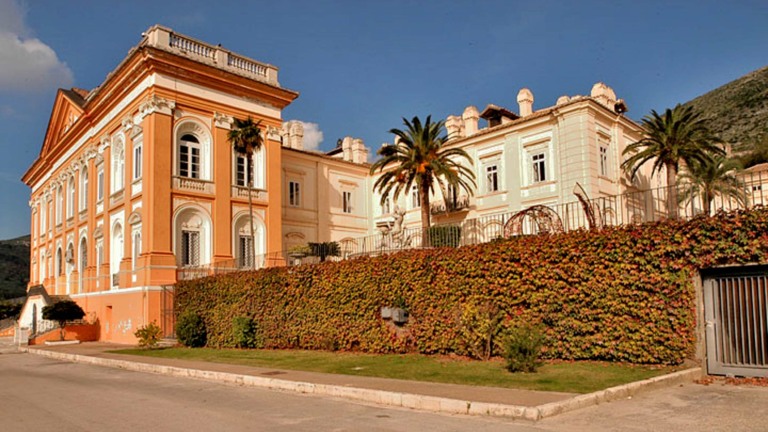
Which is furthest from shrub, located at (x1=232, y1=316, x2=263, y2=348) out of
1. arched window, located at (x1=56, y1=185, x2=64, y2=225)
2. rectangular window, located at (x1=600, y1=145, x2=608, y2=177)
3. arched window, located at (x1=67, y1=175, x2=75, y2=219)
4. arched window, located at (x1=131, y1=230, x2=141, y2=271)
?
arched window, located at (x1=56, y1=185, x2=64, y2=225)

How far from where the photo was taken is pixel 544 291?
13.5 meters

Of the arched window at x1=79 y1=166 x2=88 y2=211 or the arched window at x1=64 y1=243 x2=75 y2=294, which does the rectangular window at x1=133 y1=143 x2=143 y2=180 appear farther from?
the arched window at x1=64 y1=243 x2=75 y2=294

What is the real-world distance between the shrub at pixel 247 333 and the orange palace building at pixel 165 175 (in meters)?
8.02

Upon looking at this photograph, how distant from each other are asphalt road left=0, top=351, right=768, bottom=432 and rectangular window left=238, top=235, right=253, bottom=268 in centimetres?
2005

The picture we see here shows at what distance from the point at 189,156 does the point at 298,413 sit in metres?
24.8

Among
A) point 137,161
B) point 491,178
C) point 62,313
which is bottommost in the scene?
point 62,313

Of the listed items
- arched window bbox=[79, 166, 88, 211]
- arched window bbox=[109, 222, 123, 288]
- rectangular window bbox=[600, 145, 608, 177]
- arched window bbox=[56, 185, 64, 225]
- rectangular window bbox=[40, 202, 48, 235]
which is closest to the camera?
arched window bbox=[109, 222, 123, 288]

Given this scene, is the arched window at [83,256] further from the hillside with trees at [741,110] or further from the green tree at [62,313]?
the hillside with trees at [741,110]

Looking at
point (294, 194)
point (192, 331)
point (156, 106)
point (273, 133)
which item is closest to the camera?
point (192, 331)

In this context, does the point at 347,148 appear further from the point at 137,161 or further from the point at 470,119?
the point at 137,161

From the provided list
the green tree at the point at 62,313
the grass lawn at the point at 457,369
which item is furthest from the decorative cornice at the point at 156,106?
the grass lawn at the point at 457,369

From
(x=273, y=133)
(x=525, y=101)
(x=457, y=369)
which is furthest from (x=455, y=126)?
(x=457, y=369)

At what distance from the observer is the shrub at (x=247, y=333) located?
70.8 ft

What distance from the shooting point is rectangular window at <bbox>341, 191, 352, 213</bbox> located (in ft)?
142
